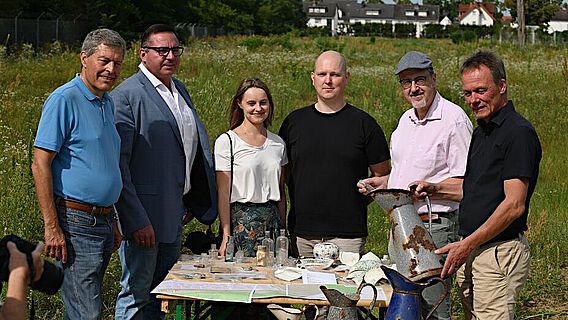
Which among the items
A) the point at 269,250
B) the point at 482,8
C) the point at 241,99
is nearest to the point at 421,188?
the point at 269,250

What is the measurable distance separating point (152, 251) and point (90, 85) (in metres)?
1.11

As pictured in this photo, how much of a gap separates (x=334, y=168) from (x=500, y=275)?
1330mm

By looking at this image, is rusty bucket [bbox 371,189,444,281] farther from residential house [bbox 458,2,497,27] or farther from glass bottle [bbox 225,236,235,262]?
residential house [bbox 458,2,497,27]

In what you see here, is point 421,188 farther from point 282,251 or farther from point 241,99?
point 241,99

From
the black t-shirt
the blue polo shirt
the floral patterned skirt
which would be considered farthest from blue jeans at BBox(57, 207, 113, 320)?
the black t-shirt

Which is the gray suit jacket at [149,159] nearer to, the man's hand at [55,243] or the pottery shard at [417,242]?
the man's hand at [55,243]

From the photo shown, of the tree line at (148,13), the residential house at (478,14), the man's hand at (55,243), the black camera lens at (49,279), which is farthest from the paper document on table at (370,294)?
the residential house at (478,14)

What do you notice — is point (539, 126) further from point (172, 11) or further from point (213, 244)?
point (172, 11)

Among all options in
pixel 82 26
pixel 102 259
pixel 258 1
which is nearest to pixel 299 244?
pixel 102 259

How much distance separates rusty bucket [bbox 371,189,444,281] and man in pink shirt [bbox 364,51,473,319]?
0.58 meters

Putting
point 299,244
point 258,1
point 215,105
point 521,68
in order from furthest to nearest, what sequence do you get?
1. point 258,1
2. point 521,68
3. point 215,105
4. point 299,244

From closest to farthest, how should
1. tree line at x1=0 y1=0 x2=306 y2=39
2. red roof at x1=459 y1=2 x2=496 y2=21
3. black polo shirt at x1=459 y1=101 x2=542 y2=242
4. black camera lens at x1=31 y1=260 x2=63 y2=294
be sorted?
black camera lens at x1=31 y1=260 x2=63 y2=294, black polo shirt at x1=459 y1=101 x2=542 y2=242, tree line at x1=0 y1=0 x2=306 y2=39, red roof at x1=459 y1=2 x2=496 y2=21

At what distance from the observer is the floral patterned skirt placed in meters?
4.98

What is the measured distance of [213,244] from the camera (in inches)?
200
